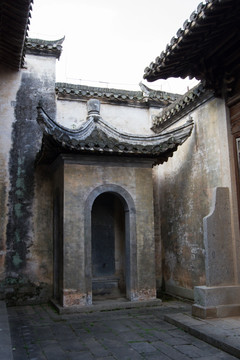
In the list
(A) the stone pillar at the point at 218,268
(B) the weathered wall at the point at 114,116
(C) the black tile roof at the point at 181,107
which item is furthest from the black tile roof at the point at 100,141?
(A) the stone pillar at the point at 218,268

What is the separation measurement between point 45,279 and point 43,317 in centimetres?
175

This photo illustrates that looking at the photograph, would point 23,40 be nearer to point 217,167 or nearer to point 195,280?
point 217,167

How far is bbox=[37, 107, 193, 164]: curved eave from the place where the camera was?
7.16 metres

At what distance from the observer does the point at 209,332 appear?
17.0 ft

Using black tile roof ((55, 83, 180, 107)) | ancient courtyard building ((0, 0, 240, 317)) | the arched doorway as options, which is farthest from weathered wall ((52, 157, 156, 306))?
black tile roof ((55, 83, 180, 107))

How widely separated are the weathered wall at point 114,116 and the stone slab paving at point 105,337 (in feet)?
16.7

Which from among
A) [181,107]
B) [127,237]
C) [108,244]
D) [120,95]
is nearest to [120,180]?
[127,237]

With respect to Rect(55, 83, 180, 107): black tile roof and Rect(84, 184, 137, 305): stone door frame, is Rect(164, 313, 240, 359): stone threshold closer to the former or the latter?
Rect(84, 184, 137, 305): stone door frame

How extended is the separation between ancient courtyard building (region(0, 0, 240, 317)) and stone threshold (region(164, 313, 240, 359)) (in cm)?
33

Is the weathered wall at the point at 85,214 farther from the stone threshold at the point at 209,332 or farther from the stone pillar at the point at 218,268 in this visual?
the stone pillar at the point at 218,268

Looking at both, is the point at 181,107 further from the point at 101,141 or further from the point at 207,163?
the point at 101,141

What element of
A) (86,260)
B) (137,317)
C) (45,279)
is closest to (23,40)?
(86,260)

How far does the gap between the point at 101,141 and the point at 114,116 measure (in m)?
2.64

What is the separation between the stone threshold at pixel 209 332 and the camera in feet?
15.3
